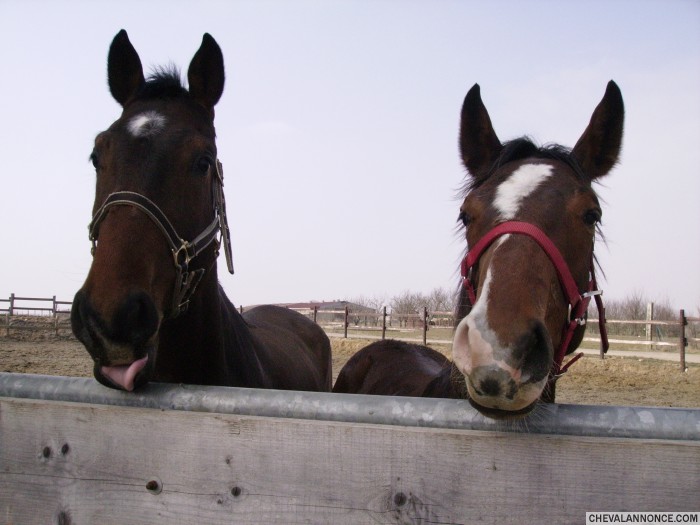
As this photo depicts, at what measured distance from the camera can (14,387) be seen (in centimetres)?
161

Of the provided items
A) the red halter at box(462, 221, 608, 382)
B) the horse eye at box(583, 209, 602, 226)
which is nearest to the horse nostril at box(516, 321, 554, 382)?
the red halter at box(462, 221, 608, 382)

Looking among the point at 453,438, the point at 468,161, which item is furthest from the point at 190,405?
the point at 468,161

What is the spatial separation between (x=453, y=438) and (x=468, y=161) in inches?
67.3

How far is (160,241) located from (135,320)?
35 cm

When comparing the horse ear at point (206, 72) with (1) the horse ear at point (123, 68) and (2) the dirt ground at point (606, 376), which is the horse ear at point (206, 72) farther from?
→ (2) the dirt ground at point (606, 376)

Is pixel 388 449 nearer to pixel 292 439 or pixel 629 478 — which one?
pixel 292 439

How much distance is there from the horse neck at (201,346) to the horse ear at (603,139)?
→ 178 cm

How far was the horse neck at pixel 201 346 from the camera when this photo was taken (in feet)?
8.00

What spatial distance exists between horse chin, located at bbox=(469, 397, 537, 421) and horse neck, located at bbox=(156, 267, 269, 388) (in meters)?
1.52

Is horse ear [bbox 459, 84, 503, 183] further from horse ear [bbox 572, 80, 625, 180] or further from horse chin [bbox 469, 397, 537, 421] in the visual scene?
horse chin [bbox 469, 397, 537, 421]

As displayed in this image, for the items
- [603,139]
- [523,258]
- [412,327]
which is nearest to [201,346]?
[523,258]

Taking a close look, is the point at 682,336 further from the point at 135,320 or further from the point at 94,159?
the point at 135,320

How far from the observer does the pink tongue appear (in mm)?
1573

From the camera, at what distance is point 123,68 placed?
102 inches
